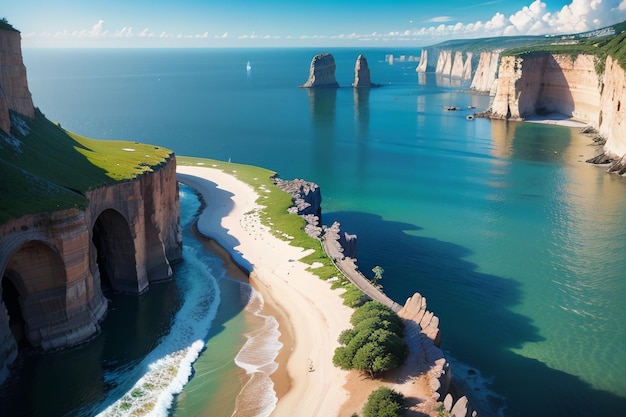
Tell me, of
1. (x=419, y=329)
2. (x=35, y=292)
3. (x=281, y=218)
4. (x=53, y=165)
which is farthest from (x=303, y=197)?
(x=35, y=292)

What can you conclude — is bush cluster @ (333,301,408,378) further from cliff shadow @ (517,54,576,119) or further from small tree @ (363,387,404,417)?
cliff shadow @ (517,54,576,119)

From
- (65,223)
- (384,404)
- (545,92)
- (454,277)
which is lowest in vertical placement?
(454,277)

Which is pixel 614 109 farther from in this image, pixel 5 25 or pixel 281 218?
pixel 5 25

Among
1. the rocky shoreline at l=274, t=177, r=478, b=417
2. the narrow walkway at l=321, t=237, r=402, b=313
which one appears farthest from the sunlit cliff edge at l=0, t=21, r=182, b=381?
the rocky shoreline at l=274, t=177, r=478, b=417

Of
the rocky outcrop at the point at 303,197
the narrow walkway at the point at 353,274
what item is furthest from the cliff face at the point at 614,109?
the narrow walkway at the point at 353,274

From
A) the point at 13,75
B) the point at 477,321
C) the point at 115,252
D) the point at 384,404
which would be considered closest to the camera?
the point at 384,404

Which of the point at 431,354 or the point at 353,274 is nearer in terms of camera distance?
the point at 431,354

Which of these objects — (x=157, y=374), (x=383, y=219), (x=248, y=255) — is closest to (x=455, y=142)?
(x=383, y=219)
